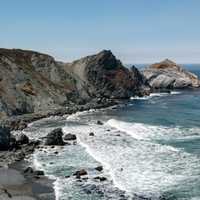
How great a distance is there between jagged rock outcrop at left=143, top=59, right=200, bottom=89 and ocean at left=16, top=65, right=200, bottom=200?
58.7 m

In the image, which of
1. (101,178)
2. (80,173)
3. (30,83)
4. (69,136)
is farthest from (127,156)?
(30,83)

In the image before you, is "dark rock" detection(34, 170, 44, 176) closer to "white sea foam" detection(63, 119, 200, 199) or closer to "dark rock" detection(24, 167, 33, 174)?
"dark rock" detection(24, 167, 33, 174)

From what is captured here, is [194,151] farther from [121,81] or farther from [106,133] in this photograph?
[121,81]

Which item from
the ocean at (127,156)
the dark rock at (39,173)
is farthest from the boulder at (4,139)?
the dark rock at (39,173)

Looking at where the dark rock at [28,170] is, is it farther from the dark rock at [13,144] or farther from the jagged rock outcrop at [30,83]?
the jagged rock outcrop at [30,83]

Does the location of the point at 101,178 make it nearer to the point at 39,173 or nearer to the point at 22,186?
the point at 39,173

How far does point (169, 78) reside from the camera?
5935 inches

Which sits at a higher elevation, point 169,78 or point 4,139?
point 169,78

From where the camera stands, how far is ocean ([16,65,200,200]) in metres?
41.2

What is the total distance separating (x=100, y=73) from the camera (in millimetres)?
126812

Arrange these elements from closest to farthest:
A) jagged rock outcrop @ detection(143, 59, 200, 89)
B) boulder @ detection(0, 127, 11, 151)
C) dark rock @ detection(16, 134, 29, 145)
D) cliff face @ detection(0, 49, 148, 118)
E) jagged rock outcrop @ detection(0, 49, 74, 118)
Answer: boulder @ detection(0, 127, 11, 151)
dark rock @ detection(16, 134, 29, 145)
jagged rock outcrop @ detection(0, 49, 74, 118)
cliff face @ detection(0, 49, 148, 118)
jagged rock outcrop @ detection(143, 59, 200, 89)

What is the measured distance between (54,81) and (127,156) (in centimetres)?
6164

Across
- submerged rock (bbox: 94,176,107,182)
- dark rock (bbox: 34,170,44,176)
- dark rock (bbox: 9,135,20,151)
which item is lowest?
submerged rock (bbox: 94,176,107,182)

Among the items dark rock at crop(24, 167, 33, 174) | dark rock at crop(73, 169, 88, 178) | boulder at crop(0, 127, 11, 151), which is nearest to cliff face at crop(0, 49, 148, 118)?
boulder at crop(0, 127, 11, 151)
